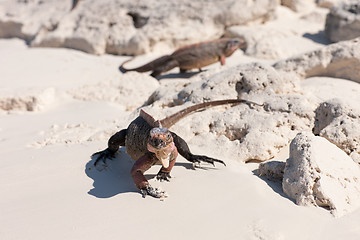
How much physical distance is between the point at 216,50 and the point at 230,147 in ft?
13.7

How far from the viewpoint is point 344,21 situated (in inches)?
302

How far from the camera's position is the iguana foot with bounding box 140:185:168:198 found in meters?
2.23

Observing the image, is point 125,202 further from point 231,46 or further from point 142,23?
point 142,23

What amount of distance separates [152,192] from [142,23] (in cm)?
754

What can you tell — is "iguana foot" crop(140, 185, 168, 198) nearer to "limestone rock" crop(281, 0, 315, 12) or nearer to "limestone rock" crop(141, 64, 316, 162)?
"limestone rock" crop(141, 64, 316, 162)

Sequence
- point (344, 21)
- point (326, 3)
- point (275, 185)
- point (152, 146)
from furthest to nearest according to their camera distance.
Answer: point (326, 3), point (344, 21), point (275, 185), point (152, 146)

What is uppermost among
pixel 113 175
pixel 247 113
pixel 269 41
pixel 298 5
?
pixel 247 113

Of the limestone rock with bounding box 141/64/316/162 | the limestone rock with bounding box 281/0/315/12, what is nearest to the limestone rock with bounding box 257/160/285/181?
the limestone rock with bounding box 141/64/316/162

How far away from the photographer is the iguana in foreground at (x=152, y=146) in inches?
88.4

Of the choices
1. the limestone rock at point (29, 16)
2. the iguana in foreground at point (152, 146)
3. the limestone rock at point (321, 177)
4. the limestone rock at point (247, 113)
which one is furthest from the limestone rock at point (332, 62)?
the limestone rock at point (29, 16)

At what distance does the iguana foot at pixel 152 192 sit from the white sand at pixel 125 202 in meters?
0.04

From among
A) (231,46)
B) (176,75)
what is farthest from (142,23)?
(231,46)

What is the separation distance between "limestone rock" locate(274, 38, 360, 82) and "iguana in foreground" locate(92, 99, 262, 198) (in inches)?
57.0

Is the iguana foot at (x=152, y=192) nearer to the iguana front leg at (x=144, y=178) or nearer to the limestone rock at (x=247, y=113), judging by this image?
the iguana front leg at (x=144, y=178)
